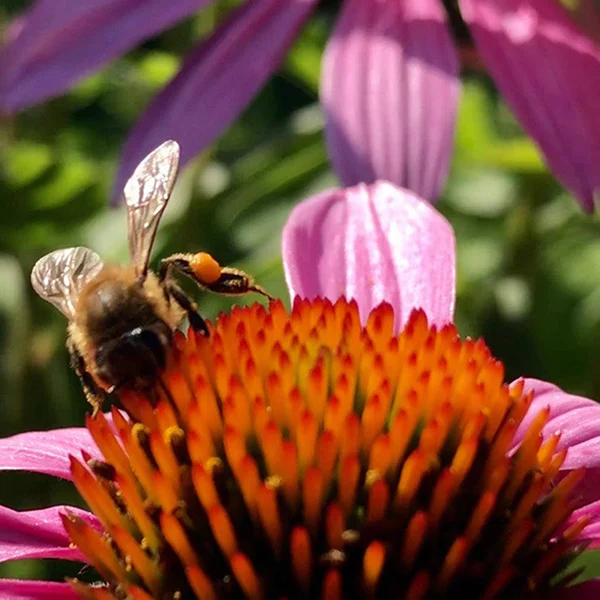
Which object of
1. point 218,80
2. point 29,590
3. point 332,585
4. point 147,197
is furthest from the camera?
point 218,80

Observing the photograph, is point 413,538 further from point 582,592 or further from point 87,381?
point 87,381

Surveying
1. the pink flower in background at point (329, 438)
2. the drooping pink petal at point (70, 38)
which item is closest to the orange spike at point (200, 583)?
the pink flower in background at point (329, 438)

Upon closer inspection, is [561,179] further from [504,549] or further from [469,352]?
[504,549]

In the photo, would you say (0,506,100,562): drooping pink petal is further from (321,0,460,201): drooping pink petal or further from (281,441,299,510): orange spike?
(321,0,460,201): drooping pink petal

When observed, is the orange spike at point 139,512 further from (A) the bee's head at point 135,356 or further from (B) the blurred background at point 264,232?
(B) the blurred background at point 264,232

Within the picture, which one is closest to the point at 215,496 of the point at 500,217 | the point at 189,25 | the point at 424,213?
the point at 424,213

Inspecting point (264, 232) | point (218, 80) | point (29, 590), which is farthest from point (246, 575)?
point (264, 232)
